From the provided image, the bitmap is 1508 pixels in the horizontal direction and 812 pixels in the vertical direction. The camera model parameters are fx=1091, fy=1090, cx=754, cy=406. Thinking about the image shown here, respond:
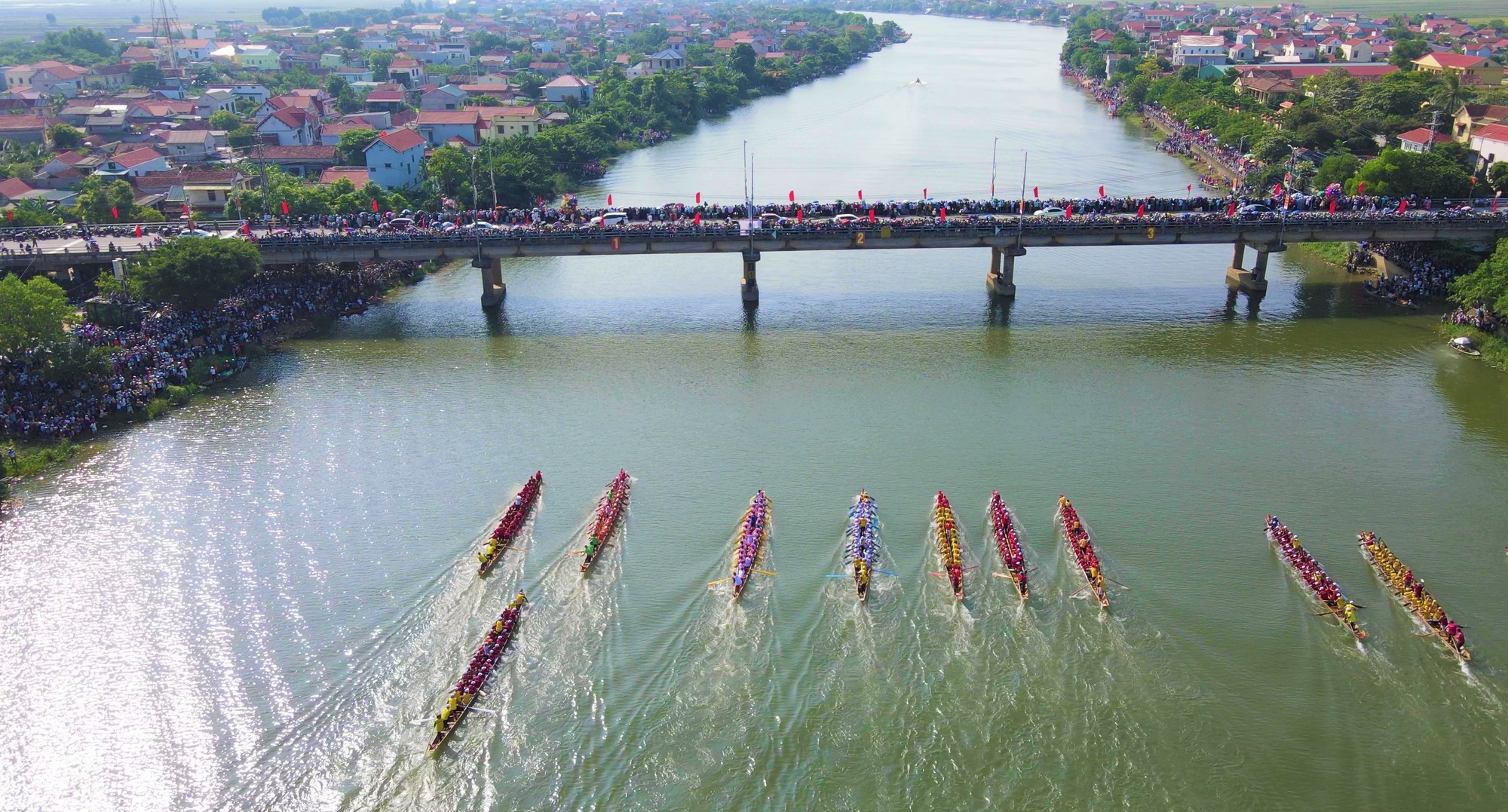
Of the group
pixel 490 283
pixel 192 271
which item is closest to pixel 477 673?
pixel 192 271

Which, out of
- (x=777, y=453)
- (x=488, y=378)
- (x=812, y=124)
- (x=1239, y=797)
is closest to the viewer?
(x=1239, y=797)

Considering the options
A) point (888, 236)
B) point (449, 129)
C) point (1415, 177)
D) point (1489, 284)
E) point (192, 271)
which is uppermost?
point (449, 129)

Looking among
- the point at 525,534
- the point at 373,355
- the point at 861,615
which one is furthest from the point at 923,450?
the point at 373,355

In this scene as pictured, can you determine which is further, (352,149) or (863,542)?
(352,149)

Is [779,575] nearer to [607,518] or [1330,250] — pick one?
[607,518]

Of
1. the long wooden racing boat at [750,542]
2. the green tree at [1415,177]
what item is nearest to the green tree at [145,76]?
the long wooden racing boat at [750,542]

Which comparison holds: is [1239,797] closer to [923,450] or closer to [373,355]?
[923,450]

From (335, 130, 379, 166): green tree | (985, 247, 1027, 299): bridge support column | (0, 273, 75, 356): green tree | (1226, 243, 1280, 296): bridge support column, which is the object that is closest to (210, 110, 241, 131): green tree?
(335, 130, 379, 166): green tree
